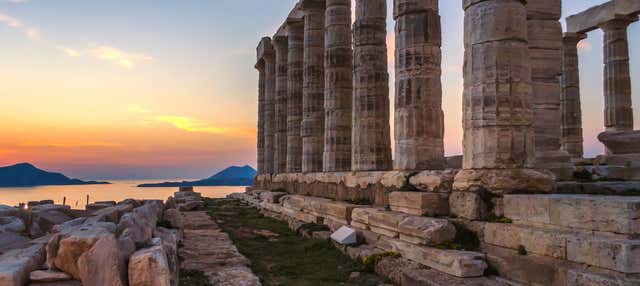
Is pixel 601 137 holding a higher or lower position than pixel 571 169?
higher

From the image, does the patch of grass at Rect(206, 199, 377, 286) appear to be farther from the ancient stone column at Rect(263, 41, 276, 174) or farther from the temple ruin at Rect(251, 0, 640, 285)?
the ancient stone column at Rect(263, 41, 276, 174)

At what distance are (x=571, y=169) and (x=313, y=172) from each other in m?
11.6

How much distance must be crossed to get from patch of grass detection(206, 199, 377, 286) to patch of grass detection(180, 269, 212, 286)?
1.11 metres

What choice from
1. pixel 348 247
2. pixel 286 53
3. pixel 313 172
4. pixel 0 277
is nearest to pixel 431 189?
pixel 348 247

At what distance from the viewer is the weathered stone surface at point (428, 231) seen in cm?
1015

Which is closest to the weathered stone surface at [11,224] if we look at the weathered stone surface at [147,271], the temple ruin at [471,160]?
the weathered stone surface at [147,271]

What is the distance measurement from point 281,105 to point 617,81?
59.6ft

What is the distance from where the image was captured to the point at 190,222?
1955 cm

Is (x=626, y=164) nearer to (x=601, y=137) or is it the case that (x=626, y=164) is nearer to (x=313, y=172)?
(x=601, y=137)

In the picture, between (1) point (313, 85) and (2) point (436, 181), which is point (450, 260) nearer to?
(2) point (436, 181)

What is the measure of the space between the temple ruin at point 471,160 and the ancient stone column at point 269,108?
8.87 m

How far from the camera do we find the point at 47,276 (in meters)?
6.34

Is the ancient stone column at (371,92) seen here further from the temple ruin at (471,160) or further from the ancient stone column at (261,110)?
the ancient stone column at (261,110)

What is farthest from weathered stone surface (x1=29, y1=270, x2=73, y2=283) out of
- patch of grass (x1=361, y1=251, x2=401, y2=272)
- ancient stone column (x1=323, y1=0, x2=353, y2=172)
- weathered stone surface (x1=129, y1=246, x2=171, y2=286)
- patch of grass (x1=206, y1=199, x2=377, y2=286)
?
ancient stone column (x1=323, y1=0, x2=353, y2=172)
